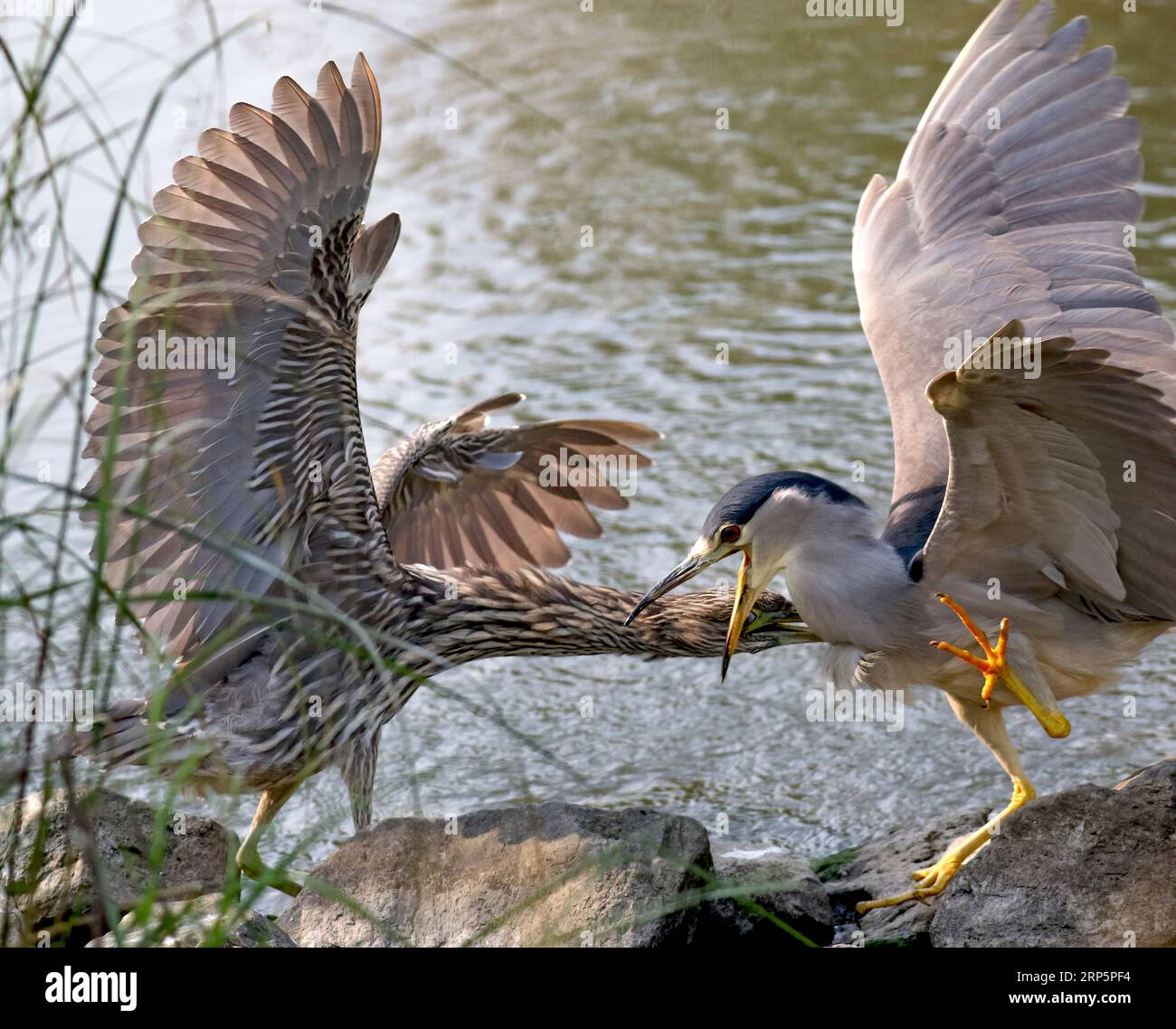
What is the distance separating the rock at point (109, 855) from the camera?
12.4ft

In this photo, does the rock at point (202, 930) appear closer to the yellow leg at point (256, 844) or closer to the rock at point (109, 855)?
the rock at point (109, 855)

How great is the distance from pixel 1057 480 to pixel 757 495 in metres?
0.77

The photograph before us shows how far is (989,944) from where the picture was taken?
12.8 feet

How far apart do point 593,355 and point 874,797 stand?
361cm

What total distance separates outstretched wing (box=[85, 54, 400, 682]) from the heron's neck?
24.4 inches

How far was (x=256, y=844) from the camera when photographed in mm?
4680

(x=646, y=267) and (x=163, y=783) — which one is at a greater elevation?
(x=646, y=267)

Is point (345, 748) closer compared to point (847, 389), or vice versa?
point (345, 748)

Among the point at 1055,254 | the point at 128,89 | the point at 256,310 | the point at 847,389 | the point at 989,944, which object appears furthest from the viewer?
the point at 128,89

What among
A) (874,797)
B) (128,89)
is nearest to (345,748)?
(874,797)

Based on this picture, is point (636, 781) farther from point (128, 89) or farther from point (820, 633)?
point (128, 89)

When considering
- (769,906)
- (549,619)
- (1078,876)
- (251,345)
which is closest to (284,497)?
(251,345)

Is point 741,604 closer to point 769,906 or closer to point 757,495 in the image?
point 757,495

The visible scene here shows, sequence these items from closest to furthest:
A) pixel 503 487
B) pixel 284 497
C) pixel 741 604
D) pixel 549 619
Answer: pixel 741 604, pixel 284 497, pixel 549 619, pixel 503 487
